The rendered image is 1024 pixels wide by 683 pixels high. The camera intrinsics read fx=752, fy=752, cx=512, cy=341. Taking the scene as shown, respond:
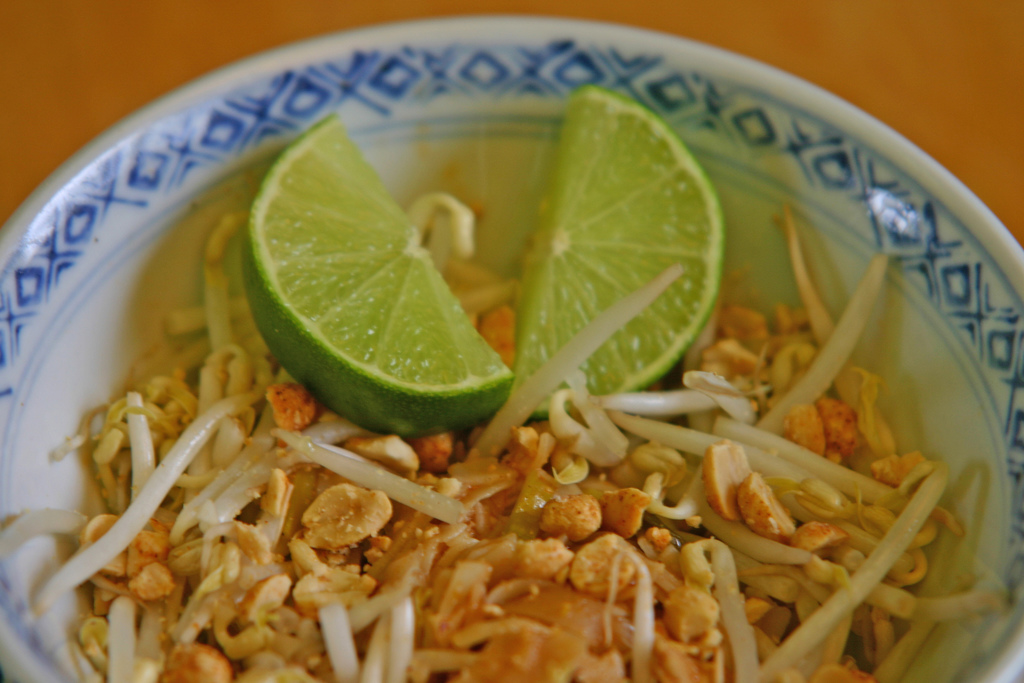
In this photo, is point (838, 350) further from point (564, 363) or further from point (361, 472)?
point (361, 472)

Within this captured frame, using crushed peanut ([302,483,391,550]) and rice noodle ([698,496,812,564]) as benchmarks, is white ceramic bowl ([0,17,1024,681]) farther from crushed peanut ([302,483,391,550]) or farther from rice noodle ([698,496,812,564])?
crushed peanut ([302,483,391,550])

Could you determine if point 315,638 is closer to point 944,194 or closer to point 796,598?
point 796,598

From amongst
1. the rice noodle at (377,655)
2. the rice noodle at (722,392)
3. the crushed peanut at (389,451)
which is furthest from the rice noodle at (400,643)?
the rice noodle at (722,392)

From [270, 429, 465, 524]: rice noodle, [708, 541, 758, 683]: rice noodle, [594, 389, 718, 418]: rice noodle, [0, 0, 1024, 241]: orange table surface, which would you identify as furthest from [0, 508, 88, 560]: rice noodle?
[0, 0, 1024, 241]: orange table surface

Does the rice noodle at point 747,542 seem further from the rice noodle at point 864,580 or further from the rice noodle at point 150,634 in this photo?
the rice noodle at point 150,634

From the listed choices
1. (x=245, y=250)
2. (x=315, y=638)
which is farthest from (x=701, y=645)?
(x=245, y=250)

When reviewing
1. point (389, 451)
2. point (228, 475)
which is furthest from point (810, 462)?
point (228, 475)
